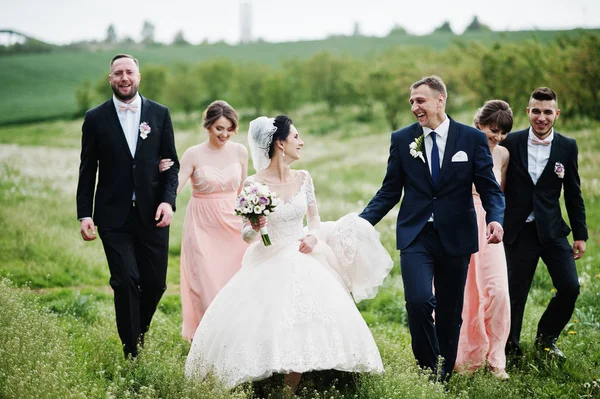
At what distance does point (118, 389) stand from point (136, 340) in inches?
37.8

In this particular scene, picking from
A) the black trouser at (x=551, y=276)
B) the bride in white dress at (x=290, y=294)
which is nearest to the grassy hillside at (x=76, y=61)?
the black trouser at (x=551, y=276)

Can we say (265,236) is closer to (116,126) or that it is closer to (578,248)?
(116,126)

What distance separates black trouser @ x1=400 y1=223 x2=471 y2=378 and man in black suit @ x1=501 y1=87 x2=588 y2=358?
1.41m

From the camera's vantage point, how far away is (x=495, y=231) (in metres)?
6.04

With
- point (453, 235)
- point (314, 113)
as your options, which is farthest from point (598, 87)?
point (314, 113)

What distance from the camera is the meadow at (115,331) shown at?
18.5 ft

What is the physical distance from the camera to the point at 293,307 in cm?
587

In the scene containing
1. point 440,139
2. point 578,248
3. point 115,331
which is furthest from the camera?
point 115,331

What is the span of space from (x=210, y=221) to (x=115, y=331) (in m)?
1.83

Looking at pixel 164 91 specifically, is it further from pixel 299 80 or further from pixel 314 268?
→ pixel 314 268

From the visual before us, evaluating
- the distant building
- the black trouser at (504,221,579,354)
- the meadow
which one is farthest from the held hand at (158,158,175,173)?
the distant building

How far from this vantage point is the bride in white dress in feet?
18.6

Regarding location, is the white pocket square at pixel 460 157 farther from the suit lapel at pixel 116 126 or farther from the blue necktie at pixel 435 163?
the suit lapel at pixel 116 126

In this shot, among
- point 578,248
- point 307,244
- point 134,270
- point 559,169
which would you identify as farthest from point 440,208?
point 134,270
